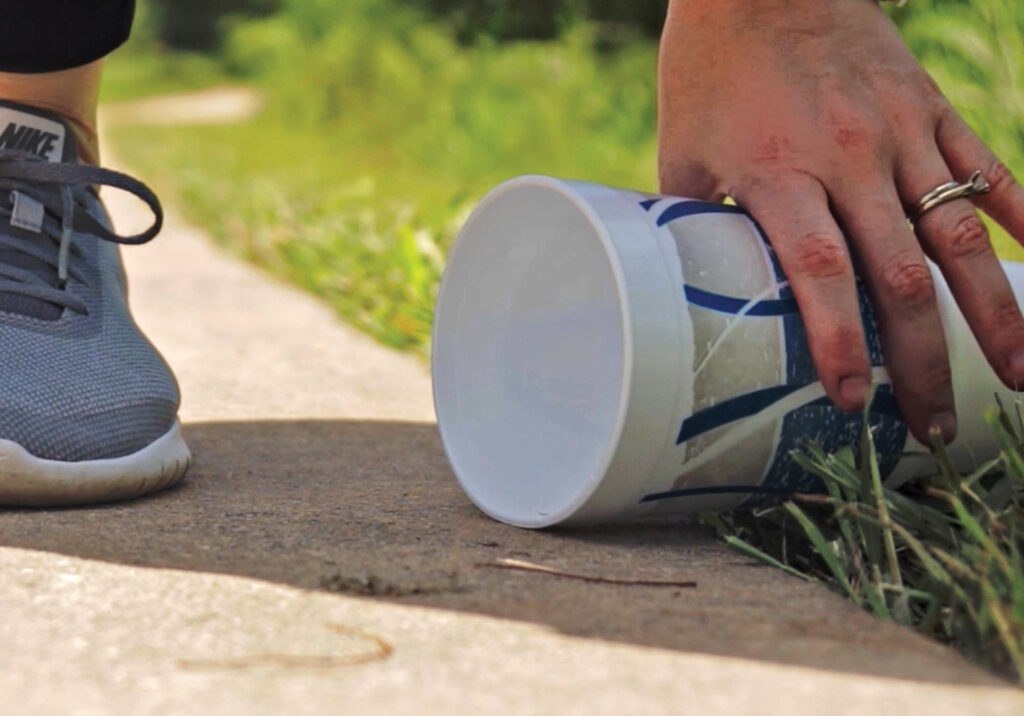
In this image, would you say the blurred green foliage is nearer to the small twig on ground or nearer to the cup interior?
the cup interior

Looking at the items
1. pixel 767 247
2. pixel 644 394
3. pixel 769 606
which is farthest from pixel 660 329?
pixel 769 606

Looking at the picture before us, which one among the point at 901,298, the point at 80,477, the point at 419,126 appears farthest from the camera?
the point at 419,126

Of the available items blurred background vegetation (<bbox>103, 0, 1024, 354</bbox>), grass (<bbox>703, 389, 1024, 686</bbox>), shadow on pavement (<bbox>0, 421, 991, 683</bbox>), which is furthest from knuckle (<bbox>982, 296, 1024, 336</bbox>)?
blurred background vegetation (<bbox>103, 0, 1024, 354</bbox>)

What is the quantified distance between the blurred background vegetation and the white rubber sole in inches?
Answer: 46.7

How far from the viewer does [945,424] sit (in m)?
1.46

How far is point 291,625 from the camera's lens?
1131 mm

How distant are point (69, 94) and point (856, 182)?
110cm

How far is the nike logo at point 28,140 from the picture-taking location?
5.85ft

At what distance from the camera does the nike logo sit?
1.78 m

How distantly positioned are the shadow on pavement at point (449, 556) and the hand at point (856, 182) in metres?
0.28

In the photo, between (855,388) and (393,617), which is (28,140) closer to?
(393,617)

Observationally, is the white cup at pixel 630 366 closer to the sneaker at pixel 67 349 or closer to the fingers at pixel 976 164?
the fingers at pixel 976 164

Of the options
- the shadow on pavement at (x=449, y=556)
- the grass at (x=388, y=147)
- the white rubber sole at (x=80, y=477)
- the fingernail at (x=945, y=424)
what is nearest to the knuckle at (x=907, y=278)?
the fingernail at (x=945, y=424)

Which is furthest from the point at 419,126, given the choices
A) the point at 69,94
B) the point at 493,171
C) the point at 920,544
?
the point at 920,544
